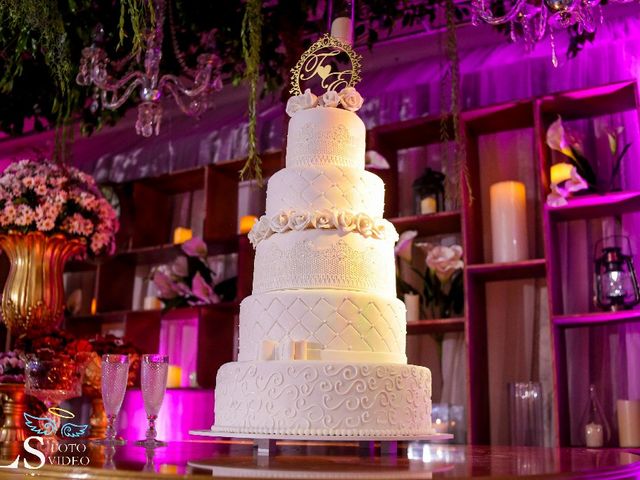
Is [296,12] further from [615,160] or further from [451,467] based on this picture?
[451,467]

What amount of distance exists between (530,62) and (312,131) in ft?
7.31

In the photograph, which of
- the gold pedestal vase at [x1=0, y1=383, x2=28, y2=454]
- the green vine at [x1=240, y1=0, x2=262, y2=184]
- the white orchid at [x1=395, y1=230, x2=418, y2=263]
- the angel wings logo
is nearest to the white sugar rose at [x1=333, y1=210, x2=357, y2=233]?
the green vine at [x1=240, y1=0, x2=262, y2=184]

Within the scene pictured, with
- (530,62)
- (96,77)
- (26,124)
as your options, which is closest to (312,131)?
(96,77)

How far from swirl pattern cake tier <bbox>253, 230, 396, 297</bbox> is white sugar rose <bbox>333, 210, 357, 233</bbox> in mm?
19

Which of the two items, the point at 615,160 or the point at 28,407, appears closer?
the point at 28,407

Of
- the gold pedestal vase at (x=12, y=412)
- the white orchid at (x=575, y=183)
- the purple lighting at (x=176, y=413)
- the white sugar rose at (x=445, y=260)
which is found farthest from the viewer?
the purple lighting at (x=176, y=413)

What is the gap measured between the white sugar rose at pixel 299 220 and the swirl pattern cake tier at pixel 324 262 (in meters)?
0.02

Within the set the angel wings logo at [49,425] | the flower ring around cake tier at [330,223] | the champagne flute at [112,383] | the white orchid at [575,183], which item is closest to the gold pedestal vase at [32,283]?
the angel wings logo at [49,425]

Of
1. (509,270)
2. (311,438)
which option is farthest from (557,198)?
(311,438)

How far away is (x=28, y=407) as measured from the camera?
307cm

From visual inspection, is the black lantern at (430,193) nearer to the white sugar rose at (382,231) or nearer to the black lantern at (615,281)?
the black lantern at (615,281)

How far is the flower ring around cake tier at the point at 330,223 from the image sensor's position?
2.34 metres

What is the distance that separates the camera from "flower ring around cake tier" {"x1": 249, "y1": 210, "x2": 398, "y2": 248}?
234cm

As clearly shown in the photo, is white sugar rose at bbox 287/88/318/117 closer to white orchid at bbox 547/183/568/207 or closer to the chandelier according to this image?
the chandelier
